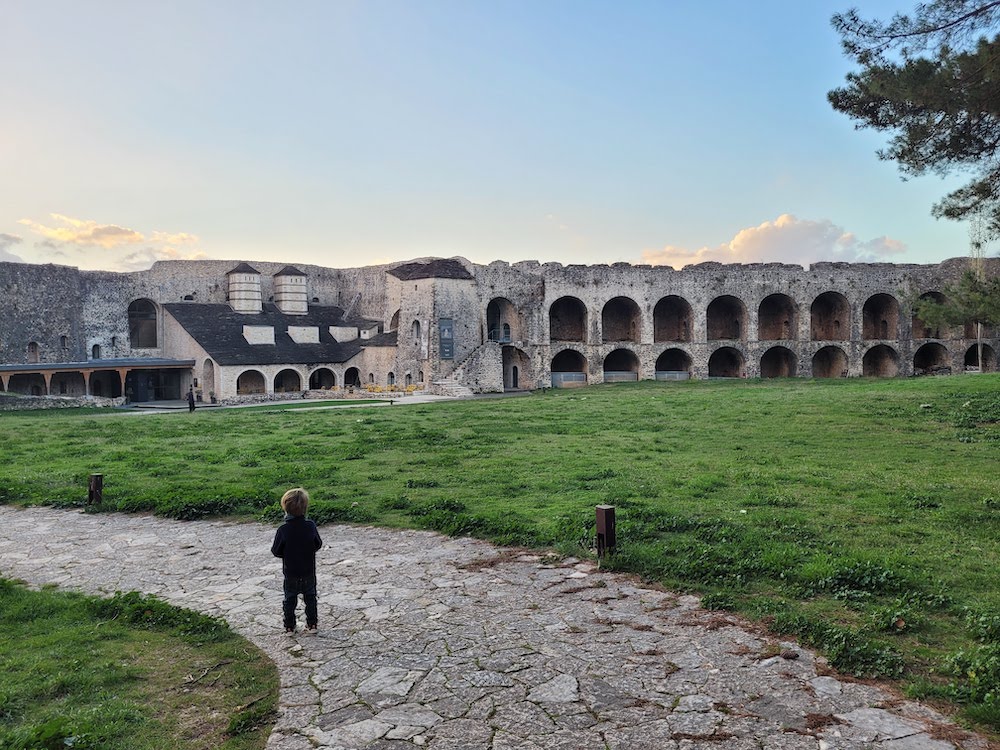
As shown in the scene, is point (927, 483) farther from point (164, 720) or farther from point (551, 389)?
point (551, 389)

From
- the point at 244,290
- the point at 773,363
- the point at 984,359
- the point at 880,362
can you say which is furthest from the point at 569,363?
the point at 984,359

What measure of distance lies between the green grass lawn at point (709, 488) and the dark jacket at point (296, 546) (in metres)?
3.17

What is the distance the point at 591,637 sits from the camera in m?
6.10

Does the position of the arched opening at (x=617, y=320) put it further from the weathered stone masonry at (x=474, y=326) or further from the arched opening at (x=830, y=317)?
the arched opening at (x=830, y=317)

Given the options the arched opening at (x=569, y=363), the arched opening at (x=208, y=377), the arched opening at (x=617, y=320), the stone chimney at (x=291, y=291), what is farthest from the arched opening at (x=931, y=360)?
the arched opening at (x=208, y=377)

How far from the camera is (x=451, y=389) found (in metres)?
37.7

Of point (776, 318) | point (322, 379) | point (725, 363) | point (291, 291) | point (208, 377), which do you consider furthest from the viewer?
point (776, 318)

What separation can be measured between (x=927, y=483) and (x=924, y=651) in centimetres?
635

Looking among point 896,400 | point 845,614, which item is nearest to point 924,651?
point 845,614

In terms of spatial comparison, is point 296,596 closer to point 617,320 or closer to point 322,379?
point 322,379

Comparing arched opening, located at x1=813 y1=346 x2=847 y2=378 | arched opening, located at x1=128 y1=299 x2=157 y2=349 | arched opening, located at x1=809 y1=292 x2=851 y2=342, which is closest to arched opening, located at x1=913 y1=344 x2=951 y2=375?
arched opening, located at x1=813 y1=346 x2=847 y2=378

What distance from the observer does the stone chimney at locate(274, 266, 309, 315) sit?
47.2m

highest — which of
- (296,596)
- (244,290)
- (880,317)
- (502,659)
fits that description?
(244,290)

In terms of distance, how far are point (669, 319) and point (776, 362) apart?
26.1ft
